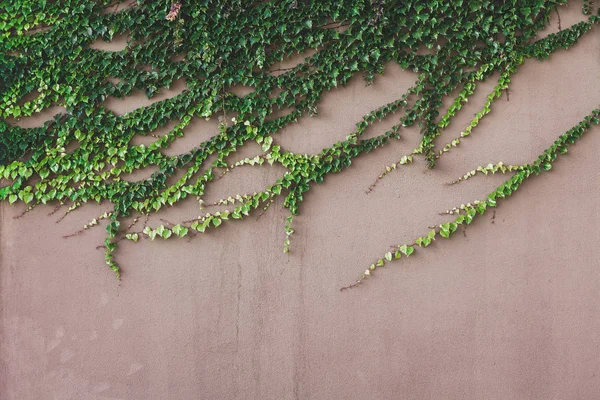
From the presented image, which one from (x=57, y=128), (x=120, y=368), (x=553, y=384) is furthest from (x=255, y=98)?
(x=553, y=384)

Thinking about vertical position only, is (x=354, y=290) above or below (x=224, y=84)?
below

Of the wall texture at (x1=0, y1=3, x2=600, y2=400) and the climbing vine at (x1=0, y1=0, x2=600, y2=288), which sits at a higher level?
the climbing vine at (x1=0, y1=0, x2=600, y2=288)

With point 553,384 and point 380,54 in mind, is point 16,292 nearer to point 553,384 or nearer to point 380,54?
point 380,54

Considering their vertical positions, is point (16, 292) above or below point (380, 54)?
below

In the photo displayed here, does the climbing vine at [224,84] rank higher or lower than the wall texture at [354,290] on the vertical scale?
higher
